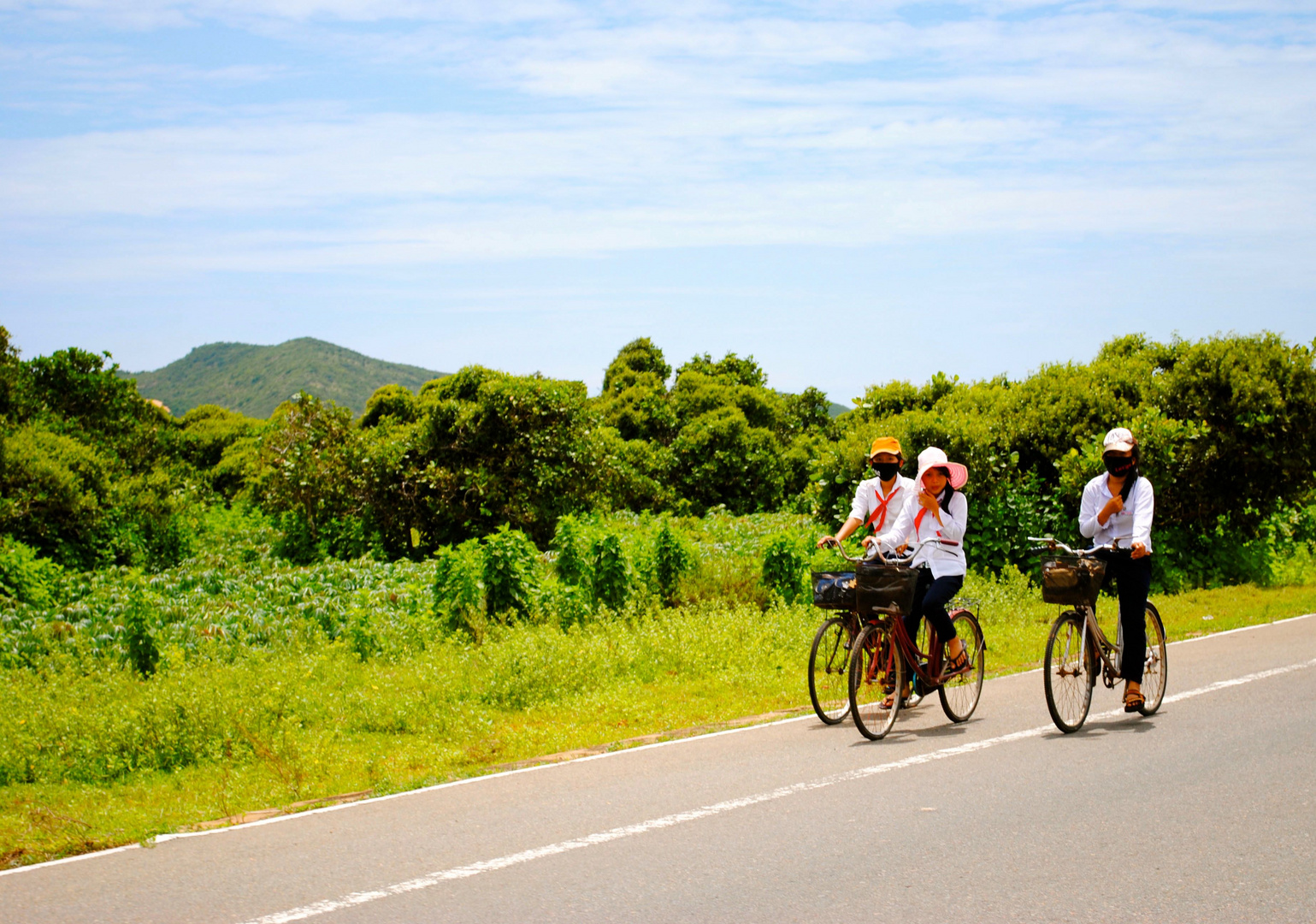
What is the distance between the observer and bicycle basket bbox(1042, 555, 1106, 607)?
7.53 metres

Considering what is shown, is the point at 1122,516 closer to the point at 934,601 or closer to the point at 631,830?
the point at 934,601

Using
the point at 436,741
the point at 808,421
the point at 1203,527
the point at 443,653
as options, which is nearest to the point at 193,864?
the point at 436,741

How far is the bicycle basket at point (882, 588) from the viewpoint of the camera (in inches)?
307

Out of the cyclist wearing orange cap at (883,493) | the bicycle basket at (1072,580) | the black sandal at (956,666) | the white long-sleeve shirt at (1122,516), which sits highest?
the cyclist wearing orange cap at (883,493)

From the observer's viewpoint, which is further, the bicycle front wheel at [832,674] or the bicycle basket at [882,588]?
the bicycle front wheel at [832,674]

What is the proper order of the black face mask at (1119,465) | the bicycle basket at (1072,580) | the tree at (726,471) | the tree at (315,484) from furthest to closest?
the tree at (726,471), the tree at (315,484), the black face mask at (1119,465), the bicycle basket at (1072,580)

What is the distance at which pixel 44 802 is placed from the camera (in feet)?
26.5

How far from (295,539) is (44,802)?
15653 mm

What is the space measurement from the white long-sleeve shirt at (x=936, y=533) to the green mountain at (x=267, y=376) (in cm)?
13733

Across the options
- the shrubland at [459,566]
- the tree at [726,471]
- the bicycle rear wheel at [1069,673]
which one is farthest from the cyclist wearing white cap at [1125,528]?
the tree at [726,471]

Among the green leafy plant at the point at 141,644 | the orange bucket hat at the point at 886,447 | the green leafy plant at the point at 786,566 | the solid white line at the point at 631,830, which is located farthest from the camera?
the green leafy plant at the point at 786,566

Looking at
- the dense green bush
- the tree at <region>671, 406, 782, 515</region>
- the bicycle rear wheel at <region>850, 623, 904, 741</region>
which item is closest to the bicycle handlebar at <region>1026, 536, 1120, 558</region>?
the bicycle rear wheel at <region>850, 623, 904, 741</region>

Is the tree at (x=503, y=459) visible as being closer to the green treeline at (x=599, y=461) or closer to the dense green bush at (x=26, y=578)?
the green treeline at (x=599, y=461)

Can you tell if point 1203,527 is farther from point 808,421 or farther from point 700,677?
point 808,421
